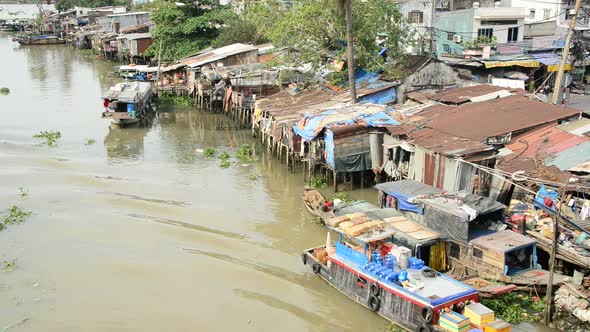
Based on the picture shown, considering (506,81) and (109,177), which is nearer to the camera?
(109,177)

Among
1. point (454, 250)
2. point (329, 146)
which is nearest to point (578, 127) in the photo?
point (454, 250)

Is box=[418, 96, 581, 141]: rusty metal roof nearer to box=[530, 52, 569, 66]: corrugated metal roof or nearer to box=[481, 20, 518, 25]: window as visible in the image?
box=[530, 52, 569, 66]: corrugated metal roof

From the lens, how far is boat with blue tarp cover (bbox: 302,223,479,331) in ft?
40.4

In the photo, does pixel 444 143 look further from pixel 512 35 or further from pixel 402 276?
pixel 512 35

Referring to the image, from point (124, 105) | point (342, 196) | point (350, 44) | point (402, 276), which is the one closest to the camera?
point (402, 276)

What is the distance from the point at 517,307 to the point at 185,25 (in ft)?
130

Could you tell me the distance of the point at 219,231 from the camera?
61.9 feet

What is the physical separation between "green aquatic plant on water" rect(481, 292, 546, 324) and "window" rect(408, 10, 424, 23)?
29152mm

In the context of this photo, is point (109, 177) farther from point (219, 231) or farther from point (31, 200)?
point (219, 231)

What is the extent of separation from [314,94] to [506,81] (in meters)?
9.86

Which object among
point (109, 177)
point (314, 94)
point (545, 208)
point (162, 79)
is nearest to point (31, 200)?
point (109, 177)

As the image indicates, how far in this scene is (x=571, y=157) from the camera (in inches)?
665

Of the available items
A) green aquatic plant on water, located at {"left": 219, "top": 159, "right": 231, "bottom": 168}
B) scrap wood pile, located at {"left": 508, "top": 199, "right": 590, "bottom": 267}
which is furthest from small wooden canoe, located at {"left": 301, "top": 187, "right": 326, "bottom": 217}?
green aquatic plant on water, located at {"left": 219, "top": 159, "right": 231, "bottom": 168}

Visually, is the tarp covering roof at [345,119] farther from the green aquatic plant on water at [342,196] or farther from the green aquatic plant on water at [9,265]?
the green aquatic plant on water at [9,265]
